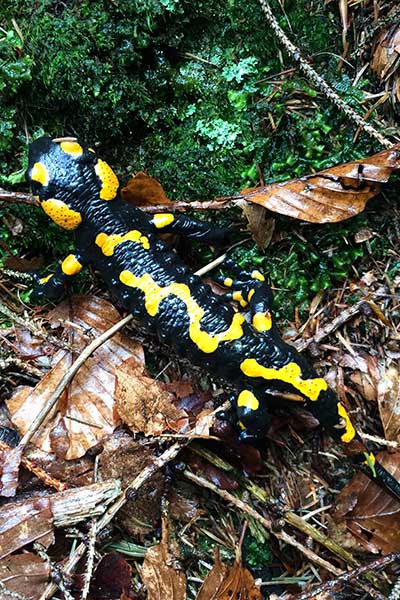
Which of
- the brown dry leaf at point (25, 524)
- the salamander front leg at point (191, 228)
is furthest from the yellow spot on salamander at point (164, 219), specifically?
the brown dry leaf at point (25, 524)

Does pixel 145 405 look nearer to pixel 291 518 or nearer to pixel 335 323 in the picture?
A: pixel 291 518

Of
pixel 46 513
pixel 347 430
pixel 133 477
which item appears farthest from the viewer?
pixel 347 430

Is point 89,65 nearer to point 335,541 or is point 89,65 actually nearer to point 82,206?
point 82,206

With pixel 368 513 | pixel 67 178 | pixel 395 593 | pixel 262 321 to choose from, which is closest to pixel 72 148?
pixel 67 178

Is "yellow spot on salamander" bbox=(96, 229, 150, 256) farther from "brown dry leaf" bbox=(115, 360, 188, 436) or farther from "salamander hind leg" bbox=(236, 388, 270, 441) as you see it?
"salamander hind leg" bbox=(236, 388, 270, 441)

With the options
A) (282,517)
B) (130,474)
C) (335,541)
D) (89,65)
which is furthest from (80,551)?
(89,65)

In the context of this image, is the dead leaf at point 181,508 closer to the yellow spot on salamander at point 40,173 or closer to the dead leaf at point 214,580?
the dead leaf at point 214,580

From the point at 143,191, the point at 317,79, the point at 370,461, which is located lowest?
the point at 370,461

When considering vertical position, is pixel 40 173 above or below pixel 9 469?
above
